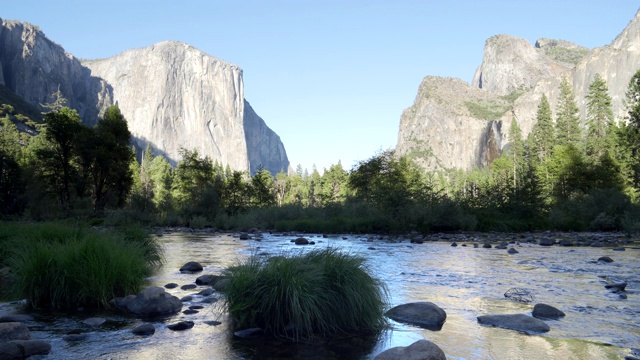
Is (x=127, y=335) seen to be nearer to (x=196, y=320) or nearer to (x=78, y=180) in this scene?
(x=196, y=320)

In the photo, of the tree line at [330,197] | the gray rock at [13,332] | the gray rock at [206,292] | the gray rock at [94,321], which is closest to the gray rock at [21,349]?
the gray rock at [13,332]

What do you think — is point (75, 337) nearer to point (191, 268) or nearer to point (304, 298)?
point (304, 298)

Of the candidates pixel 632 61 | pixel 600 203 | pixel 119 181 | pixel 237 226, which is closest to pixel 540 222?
pixel 600 203

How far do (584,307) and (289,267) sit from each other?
525cm

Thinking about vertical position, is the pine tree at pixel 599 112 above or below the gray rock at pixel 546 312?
above

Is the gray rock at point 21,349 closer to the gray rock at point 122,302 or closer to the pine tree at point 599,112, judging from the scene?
the gray rock at point 122,302

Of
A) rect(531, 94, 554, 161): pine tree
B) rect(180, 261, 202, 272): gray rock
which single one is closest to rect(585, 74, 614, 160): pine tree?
rect(531, 94, 554, 161): pine tree

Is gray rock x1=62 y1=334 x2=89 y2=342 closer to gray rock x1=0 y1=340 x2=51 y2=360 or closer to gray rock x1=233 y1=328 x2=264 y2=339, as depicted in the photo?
gray rock x1=0 y1=340 x2=51 y2=360

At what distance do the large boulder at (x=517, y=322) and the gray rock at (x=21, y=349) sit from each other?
19.0ft

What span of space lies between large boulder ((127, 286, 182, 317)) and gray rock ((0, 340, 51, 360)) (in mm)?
1975

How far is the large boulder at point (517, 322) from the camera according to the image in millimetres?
6242

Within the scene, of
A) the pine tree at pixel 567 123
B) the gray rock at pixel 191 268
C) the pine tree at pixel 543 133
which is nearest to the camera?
the gray rock at pixel 191 268

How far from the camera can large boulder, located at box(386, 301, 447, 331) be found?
663cm

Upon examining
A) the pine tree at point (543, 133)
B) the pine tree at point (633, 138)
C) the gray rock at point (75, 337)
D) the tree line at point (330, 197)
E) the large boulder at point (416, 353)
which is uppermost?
the pine tree at point (543, 133)
